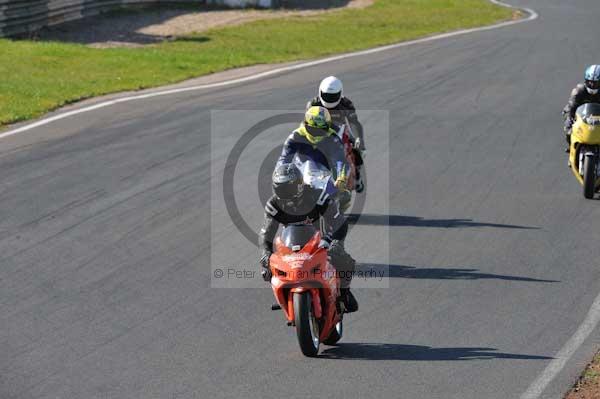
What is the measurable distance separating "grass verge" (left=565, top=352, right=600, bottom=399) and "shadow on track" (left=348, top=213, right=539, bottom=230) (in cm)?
514

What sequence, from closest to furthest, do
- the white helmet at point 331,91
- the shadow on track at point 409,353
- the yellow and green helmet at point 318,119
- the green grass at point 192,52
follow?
the shadow on track at point 409,353 → the yellow and green helmet at point 318,119 → the white helmet at point 331,91 → the green grass at point 192,52

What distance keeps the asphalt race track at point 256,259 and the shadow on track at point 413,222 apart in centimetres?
4

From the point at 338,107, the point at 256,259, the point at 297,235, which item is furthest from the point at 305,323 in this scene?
the point at 338,107

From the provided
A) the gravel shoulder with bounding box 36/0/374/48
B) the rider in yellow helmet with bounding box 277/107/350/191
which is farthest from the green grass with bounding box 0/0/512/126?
the rider in yellow helmet with bounding box 277/107/350/191

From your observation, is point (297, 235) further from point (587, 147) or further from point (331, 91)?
point (587, 147)

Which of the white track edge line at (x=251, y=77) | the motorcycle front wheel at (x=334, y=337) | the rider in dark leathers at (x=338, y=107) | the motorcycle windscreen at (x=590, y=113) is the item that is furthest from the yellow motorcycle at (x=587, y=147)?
the white track edge line at (x=251, y=77)

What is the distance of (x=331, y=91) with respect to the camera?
13.5 metres

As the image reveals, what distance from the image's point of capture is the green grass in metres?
22.3

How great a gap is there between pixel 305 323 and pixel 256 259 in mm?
3625

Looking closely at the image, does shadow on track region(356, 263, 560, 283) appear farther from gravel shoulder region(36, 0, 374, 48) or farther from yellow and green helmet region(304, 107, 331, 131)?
gravel shoulder region(36, 0, 374, 48)

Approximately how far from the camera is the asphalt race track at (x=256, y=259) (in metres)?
8.98

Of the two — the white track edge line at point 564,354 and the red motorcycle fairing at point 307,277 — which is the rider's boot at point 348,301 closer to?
the red motorcycle fairing at point 307,277

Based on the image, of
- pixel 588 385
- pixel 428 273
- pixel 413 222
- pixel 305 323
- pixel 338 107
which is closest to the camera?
pixel 588 385

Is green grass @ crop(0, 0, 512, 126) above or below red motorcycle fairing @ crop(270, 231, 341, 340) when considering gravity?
below
